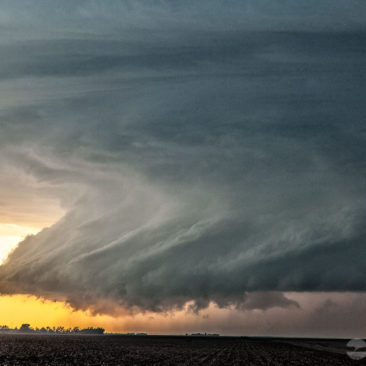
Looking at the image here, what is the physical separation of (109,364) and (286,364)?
1098 inches

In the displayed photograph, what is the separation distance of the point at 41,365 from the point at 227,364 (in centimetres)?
2707

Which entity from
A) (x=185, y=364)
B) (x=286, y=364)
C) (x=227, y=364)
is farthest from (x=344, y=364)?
(x=185, y=364)

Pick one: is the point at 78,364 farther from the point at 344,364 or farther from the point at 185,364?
the point at 344,364

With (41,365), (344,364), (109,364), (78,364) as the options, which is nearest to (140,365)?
(109,364)

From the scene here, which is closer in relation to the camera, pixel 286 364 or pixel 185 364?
pixel 185 364

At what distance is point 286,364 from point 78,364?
106 feet

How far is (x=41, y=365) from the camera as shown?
71188mm

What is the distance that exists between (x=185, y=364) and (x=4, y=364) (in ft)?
84.1

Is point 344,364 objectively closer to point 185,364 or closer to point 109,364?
point 185,364

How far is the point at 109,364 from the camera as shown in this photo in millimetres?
71750

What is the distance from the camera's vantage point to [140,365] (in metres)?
70.0

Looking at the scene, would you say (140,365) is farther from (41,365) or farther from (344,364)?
(344,364)

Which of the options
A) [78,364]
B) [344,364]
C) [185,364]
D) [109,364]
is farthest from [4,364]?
[344,364]

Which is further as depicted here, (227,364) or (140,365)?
(227,364)
